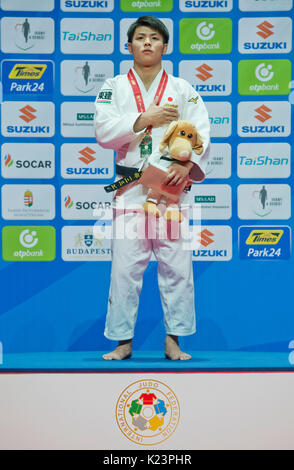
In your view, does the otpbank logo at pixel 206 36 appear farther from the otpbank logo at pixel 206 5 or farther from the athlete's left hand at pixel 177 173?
the athlete's left hand at pixel 177 173

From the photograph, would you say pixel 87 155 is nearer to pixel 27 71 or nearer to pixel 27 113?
pixel 27 113

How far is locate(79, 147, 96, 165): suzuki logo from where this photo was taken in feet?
10.7

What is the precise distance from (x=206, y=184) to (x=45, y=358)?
136 cm

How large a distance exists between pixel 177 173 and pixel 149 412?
113 centimetres

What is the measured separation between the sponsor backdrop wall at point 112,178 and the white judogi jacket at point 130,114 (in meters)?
0.49

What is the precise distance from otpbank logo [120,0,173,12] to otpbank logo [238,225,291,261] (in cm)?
136

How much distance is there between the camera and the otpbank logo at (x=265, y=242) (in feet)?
10.7

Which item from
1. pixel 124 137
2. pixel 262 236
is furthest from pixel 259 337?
pixel 124 137

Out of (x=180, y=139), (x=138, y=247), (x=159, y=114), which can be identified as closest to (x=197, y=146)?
(x=180, y=139)

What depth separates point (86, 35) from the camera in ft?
10.5

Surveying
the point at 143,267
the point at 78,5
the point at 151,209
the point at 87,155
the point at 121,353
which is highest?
the point at 78,5

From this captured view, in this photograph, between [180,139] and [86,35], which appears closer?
[180,139]

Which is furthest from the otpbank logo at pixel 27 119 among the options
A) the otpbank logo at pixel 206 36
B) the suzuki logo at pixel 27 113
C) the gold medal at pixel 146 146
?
the otpbank logo at pixel 206 36

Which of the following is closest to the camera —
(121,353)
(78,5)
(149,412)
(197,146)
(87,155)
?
(149,412)
